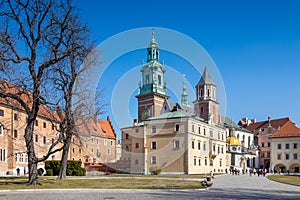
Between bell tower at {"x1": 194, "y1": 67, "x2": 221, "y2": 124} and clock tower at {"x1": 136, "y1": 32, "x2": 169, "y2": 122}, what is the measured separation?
7906 millimetres

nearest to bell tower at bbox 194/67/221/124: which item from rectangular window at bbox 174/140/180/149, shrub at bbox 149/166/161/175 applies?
rectangular window at bbox 174/140/180/149

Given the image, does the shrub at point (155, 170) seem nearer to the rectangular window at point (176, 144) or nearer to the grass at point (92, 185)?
the rectangular window at point (176, 144)

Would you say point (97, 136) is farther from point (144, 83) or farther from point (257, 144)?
point (257, 144)

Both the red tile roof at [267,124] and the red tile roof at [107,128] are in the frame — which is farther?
the red tile roof at [267,124]

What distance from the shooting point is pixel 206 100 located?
81.8m

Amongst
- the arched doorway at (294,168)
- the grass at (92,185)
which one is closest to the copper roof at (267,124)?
the arched doorway at (294,168)

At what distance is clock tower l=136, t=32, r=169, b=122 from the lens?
270ft

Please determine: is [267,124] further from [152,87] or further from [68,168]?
[68,168]

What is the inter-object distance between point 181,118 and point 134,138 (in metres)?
9.77

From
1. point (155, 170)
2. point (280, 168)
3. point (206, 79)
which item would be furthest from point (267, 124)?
point (155, 170)

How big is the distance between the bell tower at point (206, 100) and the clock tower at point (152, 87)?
7.91 meters

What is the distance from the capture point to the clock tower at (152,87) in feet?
270

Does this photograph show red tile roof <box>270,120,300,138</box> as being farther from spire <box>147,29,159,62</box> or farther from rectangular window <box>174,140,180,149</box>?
rectangular window <box>174,140,180,149</box>

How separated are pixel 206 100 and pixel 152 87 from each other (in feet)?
42.1
